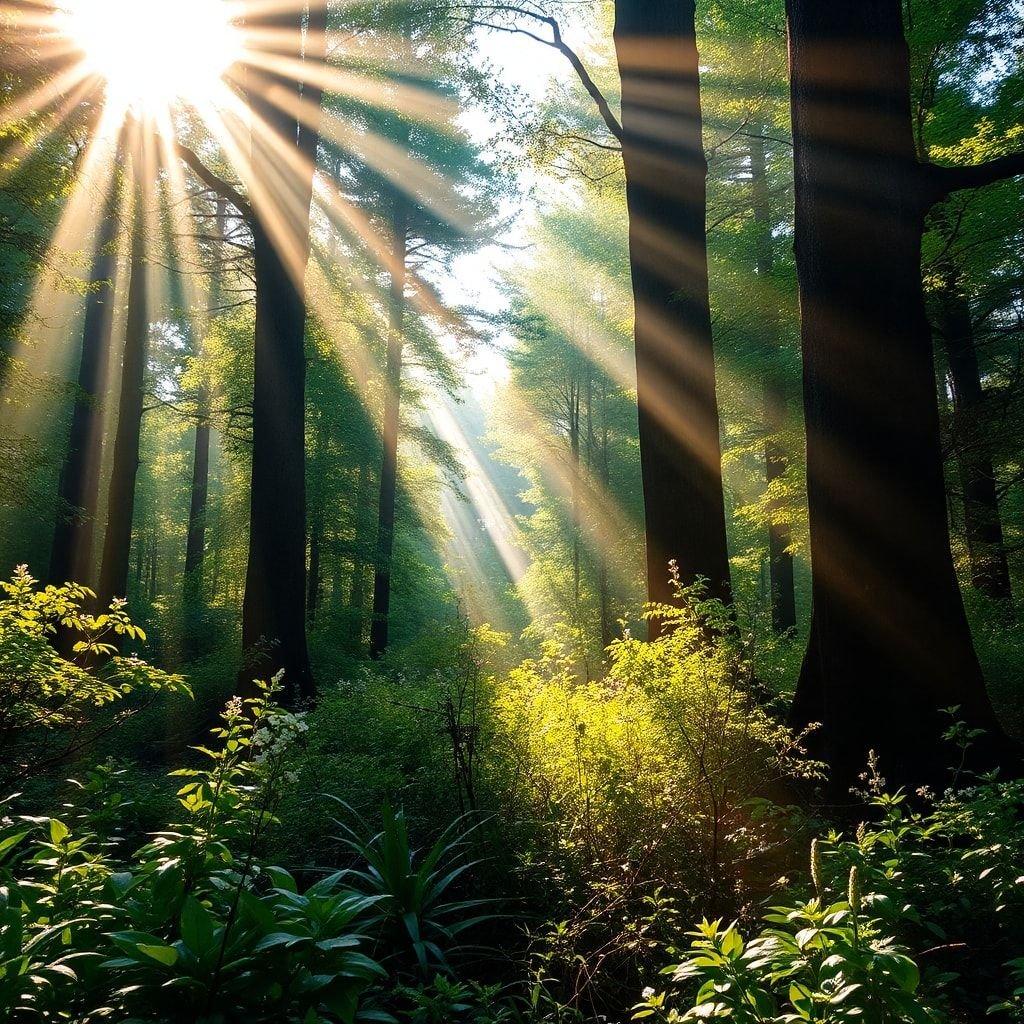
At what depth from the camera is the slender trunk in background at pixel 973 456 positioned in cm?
750

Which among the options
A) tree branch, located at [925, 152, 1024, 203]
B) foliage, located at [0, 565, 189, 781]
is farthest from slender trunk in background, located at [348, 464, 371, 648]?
tree branch, located at [925, 152, 1024, 203]

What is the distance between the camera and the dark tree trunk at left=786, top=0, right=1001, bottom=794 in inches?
150

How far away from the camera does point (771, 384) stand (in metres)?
12.2

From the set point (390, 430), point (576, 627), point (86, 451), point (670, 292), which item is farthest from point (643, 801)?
point (390, 430)

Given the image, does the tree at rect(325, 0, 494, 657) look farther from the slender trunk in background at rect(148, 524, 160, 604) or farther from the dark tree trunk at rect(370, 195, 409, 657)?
the slender trunk in background at rect(148, 524, 160, 604)

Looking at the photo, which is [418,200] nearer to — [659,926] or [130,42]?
[130,42]

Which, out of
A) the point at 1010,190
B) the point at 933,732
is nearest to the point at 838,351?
the point at 933,732

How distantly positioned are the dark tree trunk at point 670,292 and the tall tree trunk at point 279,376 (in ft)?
13.1

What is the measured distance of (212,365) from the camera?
13852mm

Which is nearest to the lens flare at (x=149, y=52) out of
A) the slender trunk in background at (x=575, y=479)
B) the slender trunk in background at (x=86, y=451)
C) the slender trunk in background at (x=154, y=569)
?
the slender trunk in background at (x=86, y=451)

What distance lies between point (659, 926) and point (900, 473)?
2.82 m

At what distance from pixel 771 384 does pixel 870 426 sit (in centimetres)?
875

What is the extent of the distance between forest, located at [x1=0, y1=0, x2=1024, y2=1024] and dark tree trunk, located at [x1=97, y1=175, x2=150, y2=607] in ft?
0.27

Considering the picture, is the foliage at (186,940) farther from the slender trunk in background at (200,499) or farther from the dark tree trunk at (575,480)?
the dark tree trunk at (575,480)
